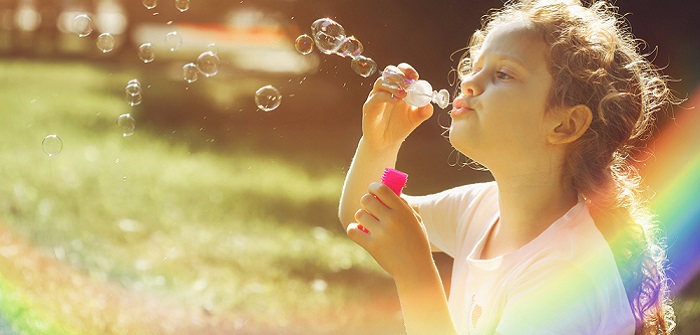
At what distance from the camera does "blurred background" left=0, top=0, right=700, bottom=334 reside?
2.90 meters

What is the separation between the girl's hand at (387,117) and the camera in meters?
1.72

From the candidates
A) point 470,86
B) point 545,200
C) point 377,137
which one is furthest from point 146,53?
point 545,200

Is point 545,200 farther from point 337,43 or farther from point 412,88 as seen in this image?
point 337,43

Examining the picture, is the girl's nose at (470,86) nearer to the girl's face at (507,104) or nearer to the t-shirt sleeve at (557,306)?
the girl's face at (507,104)

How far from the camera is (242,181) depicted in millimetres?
4012

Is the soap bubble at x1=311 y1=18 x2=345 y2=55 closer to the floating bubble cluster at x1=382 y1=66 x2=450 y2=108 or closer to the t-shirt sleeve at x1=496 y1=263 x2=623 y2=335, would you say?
the floating bubble cluster at x1=382 y1=66 x2=450 y2=108

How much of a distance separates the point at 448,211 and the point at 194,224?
1.87 meters

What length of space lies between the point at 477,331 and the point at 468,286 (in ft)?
0.40

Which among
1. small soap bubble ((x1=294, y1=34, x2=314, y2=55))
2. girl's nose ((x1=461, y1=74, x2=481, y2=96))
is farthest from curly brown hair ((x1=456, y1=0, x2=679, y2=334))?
small soap bubble ((x1=294, y1=34, x2=314, y2=55))

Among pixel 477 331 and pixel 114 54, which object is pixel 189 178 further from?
pixel 477 331

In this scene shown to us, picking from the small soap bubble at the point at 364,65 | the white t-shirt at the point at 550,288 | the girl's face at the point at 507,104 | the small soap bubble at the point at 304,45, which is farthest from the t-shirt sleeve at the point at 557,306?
the small soap bubble at the point at 304,45

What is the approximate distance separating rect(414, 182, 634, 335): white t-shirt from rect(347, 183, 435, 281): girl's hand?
0.54 ft

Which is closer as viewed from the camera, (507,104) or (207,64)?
(507,104)

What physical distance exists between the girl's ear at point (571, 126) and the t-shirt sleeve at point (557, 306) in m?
0.24
